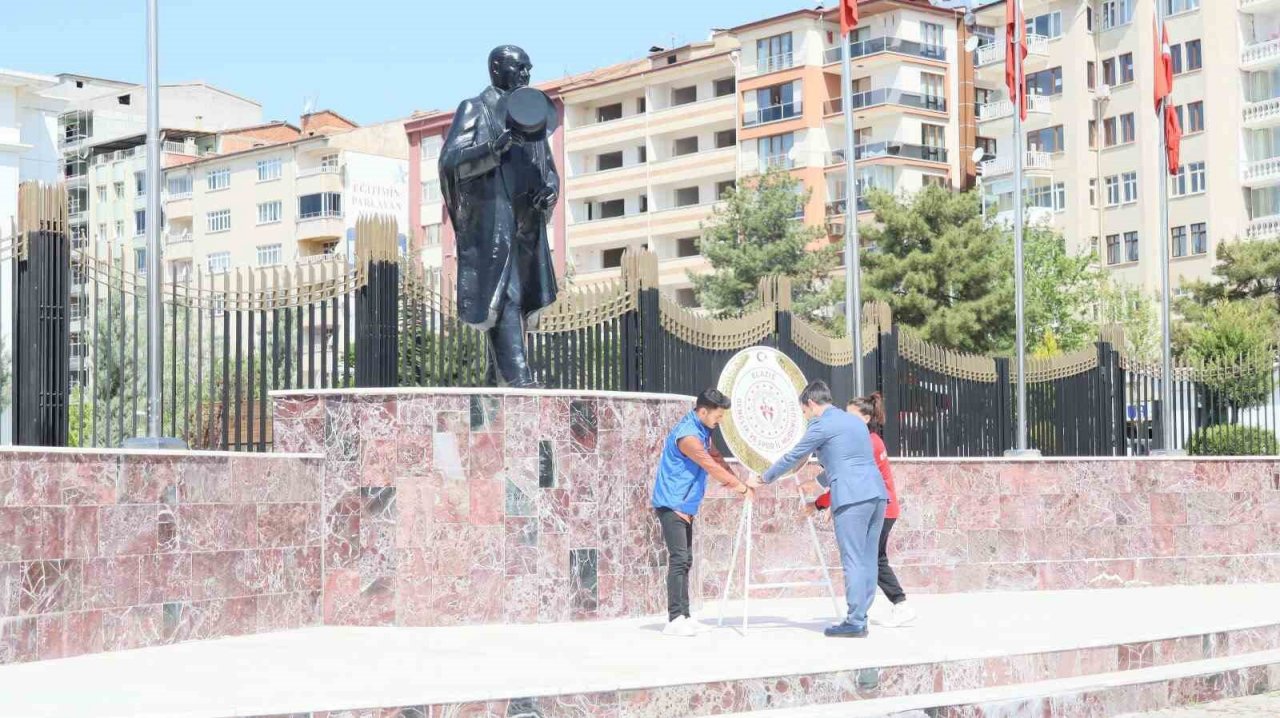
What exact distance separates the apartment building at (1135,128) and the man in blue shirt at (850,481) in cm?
4597

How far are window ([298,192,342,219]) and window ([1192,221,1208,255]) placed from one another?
34327 mm

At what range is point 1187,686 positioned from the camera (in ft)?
33.6

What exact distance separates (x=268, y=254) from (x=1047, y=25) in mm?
34559

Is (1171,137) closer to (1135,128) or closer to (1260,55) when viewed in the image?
(1260,55)

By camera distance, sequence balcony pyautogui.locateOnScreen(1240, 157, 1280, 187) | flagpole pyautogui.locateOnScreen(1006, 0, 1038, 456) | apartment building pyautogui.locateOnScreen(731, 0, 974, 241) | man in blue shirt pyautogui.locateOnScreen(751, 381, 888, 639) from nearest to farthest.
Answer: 1. man in blue shirt pyautogui.locateOnScreen(751, 381, 888, 639)
2. flagpole pyautogui.locateOnScreen(1006, 0, 1038, 456)
3. balcony pyautogui.locateOnScreen(1240, 157, 1280, 187)
4. apartment building pyautogui.locateOnScreen(731, 0, 974, 241)

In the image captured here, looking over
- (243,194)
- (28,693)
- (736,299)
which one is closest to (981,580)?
(28,693)

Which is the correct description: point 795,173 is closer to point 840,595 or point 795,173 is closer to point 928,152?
point 928,152

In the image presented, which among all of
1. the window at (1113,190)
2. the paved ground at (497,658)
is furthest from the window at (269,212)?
the paved ground at (497,658)

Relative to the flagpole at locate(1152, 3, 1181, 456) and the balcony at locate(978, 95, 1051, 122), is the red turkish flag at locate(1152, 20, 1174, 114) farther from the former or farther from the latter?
the balcony at locate(978, 95, 1051, 122)

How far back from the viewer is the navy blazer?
11.2 metres

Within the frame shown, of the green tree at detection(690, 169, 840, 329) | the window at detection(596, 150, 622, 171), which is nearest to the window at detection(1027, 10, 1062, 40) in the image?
the green tree at detection(690, 169, 840, 329)

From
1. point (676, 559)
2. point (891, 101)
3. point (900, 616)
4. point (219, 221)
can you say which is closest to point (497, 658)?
point (676, 559)

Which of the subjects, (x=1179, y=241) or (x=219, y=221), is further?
(x=219, y=221)

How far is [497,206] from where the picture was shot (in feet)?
41.3
